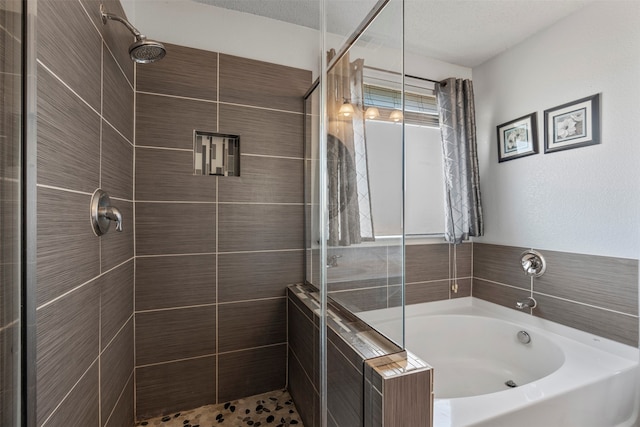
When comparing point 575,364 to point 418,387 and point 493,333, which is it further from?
point 418,387

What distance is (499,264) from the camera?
2053mm

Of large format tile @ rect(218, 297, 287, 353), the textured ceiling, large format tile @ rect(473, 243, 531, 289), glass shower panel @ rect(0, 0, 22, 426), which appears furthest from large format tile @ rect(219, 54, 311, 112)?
large format tile @ rect(473, 243, 531, 289)

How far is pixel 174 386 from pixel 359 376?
1.27 metres

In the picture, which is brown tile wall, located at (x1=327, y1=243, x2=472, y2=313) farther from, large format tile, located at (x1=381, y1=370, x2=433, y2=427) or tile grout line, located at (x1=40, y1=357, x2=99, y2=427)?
tile grout line, located at (x1=40, y1=357, x2=99, y2=427)

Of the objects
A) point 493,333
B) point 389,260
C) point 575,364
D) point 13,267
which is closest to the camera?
point 13,267

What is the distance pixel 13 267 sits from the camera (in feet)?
1.92

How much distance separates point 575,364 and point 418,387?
1.07 meters

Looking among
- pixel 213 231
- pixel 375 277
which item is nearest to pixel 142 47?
pixel 213 231

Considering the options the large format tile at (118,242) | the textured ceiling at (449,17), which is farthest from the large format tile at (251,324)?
the textured ceiling at (449,17)

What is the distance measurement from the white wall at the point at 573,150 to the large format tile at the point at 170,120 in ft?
6.79

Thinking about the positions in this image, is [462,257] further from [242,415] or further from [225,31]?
[225,31]

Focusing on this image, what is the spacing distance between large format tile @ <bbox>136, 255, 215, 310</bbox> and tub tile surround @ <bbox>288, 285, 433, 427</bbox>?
0.59m

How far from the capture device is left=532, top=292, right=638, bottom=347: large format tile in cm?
138

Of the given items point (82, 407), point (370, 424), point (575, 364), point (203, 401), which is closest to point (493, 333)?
point (575, 364)
